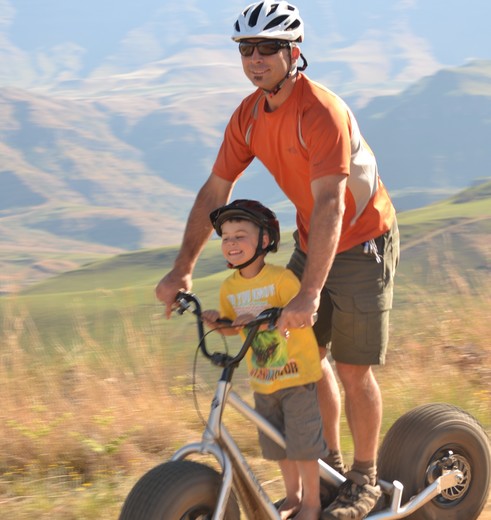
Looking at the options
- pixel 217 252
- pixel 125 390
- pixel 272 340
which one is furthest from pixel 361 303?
pixel 217 252

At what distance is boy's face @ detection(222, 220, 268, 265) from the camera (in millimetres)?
3225

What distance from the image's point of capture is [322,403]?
3727mm

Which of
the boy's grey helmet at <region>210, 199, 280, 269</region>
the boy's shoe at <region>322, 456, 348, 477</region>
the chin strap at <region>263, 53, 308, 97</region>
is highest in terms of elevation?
the chin strap at <region>263, 53, 308, 97</region>

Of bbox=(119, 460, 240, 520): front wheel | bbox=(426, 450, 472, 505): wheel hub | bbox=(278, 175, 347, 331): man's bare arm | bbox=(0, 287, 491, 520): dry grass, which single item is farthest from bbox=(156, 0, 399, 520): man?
bbox=(0, 287, 491, 520): dry grass

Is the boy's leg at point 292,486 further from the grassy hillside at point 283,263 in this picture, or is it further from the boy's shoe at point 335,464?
the grassy hillside at point 283,263

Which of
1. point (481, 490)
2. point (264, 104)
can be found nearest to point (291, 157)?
point (264, 104)

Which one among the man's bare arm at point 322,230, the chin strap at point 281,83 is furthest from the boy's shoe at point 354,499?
the chin strap at point 281,83

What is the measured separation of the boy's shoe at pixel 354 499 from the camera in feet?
11.5

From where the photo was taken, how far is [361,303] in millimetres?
3547

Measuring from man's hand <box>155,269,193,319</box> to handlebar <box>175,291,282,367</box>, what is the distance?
0.12 feet

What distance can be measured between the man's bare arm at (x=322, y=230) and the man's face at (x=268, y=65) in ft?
1.34

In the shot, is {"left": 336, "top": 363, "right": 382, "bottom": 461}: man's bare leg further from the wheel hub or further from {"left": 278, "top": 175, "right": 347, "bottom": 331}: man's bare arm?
{"left": 278, "top": 175, "right": 347, "bottom": 331}: man's bare arm

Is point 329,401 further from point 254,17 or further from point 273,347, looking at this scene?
point 254,17

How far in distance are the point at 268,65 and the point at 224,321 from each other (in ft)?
3.00
